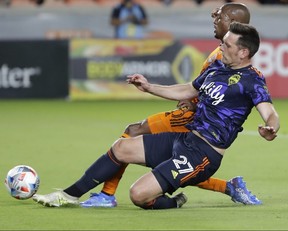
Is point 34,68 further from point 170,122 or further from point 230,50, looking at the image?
point 230,50

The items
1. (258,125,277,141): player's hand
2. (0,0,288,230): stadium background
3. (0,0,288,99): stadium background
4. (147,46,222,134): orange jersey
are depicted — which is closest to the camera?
(258,125,277,141): player's hand

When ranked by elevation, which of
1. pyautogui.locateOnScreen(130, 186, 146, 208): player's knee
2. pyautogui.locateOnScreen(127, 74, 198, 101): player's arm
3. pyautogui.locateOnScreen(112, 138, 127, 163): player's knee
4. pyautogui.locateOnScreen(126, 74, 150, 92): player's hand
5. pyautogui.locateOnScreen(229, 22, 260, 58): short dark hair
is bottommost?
pyautogui.locateOnScreen(130, 186, 146, 208): player's knee

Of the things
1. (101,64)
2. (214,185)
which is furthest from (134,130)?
(101,64)

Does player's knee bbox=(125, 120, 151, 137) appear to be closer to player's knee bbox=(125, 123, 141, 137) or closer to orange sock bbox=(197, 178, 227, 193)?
player's knee bbox=(125, 123, 141, 137)

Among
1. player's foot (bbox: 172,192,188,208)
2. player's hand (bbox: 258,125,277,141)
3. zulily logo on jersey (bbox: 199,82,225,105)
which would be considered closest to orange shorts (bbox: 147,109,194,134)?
zulily logo on jersey (bbox: 199,82,225,105)

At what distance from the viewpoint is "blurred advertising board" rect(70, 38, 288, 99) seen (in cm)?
2111

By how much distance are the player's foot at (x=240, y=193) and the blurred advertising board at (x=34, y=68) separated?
12.7 m

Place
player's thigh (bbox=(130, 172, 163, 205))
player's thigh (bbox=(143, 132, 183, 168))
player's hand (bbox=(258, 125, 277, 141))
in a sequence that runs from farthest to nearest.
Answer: player's thigh (bbox=(143, 132, 183, 168)), player's thigh (bbox=(130, 172, 163, 205)), player's hand (bbox=(258, 125, 277, 141))

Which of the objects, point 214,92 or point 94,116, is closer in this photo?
point 214,92

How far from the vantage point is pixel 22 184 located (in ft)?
27.4

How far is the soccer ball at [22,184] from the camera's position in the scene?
27.5ft

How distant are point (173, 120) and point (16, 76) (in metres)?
12.3

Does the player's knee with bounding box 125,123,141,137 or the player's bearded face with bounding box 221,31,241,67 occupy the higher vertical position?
the player's bearded face with bounding box 221,31,241,67

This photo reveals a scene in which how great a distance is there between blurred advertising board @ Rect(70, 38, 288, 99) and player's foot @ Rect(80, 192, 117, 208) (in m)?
12.7
